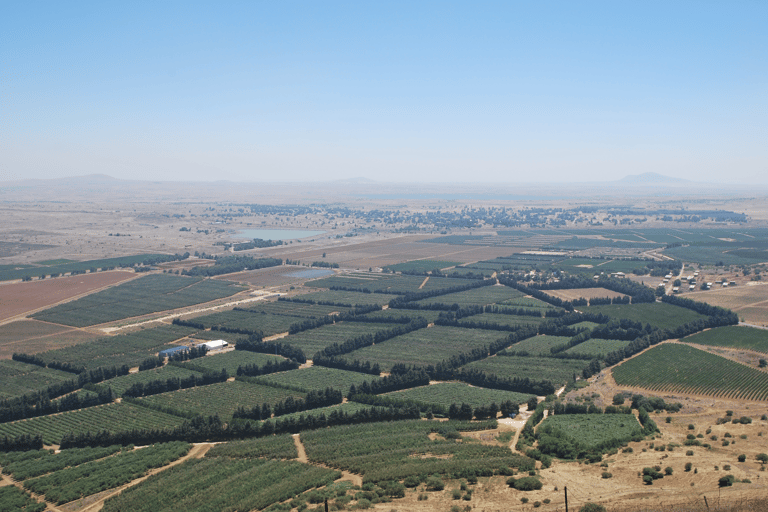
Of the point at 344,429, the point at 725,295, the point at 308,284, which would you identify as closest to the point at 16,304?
the point at 308,284

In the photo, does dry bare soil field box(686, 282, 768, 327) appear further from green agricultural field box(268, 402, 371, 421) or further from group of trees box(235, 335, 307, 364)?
group of trees box(235, 335, 307, 364)

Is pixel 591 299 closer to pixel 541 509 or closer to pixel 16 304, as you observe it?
pixel 541 509

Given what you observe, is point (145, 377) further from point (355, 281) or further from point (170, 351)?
point (355, 281)

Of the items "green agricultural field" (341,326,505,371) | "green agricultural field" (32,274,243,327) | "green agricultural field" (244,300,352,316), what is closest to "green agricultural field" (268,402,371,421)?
"green agricultural field" (341,326,505,371)

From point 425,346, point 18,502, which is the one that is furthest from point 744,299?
point 18,502

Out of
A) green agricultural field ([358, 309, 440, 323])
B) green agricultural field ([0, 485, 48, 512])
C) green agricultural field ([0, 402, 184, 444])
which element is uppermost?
green agricultural field ([358, 309, 440, 323])
